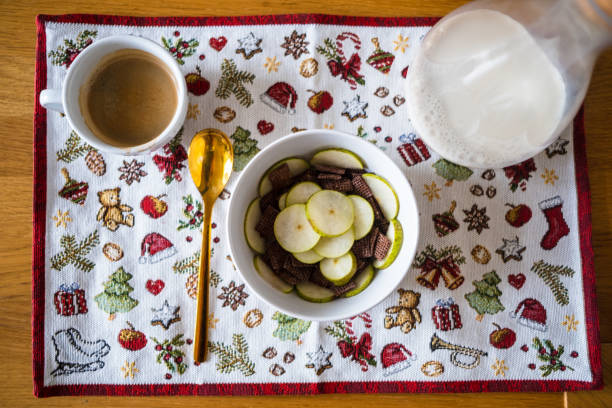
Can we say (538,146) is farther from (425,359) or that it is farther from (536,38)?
(425,359)

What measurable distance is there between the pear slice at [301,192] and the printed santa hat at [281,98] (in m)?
0.15

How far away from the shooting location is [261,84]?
75 centimetres

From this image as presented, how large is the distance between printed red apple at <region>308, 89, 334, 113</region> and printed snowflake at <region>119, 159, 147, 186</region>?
0.30 meters

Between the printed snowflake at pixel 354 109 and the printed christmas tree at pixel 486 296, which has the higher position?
the printed snowflake at pixel 354 109

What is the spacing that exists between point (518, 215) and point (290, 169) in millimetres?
402

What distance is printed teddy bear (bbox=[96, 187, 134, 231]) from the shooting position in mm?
741

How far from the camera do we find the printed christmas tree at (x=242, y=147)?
0.74m

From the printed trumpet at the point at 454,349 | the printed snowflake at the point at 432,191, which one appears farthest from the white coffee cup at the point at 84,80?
the printed trumpet at the point at 454,349

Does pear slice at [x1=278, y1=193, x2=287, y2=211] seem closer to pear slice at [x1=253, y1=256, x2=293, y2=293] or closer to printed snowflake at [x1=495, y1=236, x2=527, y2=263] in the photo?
pear slice at [x1=253, y1=256, x2=293, y2=293]

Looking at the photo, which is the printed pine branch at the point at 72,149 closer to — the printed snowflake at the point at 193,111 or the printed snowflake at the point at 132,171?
the printed snowflake at the point at 132,171

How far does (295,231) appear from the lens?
25.4 inches

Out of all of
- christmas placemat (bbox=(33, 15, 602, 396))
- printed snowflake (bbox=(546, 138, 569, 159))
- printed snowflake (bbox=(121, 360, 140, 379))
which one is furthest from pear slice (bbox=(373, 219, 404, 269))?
printed snowflake (bbox=(121, 360, 140, 379))

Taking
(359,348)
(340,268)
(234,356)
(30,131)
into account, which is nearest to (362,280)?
(340,268)

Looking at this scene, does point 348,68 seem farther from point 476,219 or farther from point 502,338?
point 502,338
